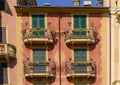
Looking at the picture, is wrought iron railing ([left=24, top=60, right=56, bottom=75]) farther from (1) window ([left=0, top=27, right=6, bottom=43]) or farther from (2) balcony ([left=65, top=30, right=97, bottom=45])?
(1) window ([left=0, top=27, right=6, bottom=43])

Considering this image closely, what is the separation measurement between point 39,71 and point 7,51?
3.72m

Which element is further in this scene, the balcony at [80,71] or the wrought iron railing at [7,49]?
the wrought iron railing at [7,49]

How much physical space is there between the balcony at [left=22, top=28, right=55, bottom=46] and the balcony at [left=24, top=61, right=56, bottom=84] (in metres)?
2.06

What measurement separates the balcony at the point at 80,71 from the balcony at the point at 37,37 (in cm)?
Result: 323

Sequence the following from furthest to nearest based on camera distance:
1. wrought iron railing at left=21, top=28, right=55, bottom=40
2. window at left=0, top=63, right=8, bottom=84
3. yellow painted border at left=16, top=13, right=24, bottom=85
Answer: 1. yellow painted border at left=16, top=13, right=24, bottom=85
2. wrought iron railing at left=21, top=28, right=55, bottom=40
3. window at left=0, top=63, right=8, bottom=84

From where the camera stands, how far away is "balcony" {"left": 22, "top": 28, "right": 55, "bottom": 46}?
2261 inches

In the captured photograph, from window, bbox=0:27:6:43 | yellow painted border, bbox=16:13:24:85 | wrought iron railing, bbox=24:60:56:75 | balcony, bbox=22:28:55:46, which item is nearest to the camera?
wrought iron railing, bbox=24:60:56:75

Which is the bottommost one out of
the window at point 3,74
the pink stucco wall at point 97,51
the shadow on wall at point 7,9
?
the window at point 3,74

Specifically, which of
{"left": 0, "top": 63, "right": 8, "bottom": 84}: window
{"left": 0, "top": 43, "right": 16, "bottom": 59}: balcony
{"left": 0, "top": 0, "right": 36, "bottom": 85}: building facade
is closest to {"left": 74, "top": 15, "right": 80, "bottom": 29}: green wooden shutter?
{"left": 0, "top": 0, "right": 36, "bottom": 85}: building facade

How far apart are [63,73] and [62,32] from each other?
4.22 m

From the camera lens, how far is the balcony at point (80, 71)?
56.9m

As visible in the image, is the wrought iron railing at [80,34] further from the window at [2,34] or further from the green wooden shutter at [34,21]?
the window at [2,34]

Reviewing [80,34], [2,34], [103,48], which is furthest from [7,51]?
[103,48]

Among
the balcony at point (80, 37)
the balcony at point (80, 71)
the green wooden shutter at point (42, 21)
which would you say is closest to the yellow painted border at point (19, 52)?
the green wooden shutter at point (42, 21)
